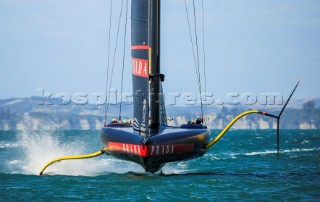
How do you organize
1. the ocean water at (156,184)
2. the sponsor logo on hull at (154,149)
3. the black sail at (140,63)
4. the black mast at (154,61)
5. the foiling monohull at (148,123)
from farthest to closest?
the black mast at (154,61) → the black sail at (140,63) → the foiling monohull at (148,123) → the sponsor logo on hull at (154,149) → the ocean water at (156,184)

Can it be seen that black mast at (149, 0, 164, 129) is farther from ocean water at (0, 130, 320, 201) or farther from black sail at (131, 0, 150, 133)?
ocean water at (0, 130, 320, 201)

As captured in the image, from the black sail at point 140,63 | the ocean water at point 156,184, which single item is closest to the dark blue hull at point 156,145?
the black sail at point 140,63

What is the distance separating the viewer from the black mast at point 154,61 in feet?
63.3

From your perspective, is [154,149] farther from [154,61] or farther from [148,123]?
[154,61]

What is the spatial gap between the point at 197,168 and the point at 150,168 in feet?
25.6

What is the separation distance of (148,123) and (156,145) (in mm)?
850

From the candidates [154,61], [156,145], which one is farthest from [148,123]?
[154,61]

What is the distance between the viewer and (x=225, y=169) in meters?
26.1

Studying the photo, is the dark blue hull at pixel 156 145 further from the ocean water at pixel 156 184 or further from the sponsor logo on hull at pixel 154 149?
the ocean water at pixel 156 184

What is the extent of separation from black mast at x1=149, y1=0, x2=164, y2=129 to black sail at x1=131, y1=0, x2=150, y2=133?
146mm

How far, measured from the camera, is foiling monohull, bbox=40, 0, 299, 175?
18.5 m

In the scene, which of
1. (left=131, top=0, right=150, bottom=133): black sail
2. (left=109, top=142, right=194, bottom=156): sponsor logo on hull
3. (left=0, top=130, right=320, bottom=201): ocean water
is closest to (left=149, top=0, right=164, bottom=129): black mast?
(left=131, top=0, right=150, bottom=133): black sail

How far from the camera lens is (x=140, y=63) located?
1953 cm

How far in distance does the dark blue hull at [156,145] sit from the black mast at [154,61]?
0.51m
